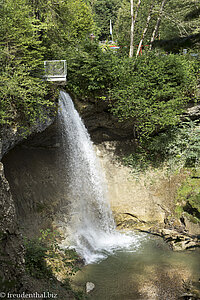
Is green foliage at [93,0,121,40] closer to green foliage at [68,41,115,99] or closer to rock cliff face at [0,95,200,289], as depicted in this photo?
green foliage at [68,41,115,99]

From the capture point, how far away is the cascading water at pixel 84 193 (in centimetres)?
893

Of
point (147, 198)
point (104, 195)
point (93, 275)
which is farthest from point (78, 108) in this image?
point (93, 275)

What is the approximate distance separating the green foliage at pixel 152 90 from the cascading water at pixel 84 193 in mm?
2188

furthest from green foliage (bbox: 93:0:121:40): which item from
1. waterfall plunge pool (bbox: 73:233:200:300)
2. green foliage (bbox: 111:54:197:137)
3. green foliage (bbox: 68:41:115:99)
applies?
waterfall plunge pool (bbox: 73:233:200:300)

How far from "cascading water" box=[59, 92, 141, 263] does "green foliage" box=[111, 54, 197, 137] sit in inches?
86.1

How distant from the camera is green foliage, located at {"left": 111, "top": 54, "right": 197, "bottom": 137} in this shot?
1095 cm

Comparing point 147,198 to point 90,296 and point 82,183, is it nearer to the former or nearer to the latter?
point 82,183

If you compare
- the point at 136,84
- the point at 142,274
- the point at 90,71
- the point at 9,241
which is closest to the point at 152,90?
the point at 136,84

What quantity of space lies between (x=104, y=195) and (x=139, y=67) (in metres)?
6.34

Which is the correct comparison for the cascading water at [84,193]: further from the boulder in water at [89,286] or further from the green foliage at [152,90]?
the green foliage at [152,90]

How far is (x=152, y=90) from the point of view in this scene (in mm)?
11062

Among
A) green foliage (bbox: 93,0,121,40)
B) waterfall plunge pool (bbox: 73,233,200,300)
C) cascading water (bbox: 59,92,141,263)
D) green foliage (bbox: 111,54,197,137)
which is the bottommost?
waterfall plunge pool (bbox: 73,233,200,300)

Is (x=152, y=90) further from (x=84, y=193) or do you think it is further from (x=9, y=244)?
(x=9, y=244)

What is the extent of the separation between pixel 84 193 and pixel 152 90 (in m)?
5.73
